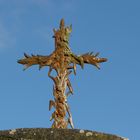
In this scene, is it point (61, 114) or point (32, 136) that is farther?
point (61, 114)

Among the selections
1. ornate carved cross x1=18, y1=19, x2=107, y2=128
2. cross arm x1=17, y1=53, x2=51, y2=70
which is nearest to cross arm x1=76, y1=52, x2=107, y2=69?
ornate carved cross x1=18, y1=19, x2=107, y2=128

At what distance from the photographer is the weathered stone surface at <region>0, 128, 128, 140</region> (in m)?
4.53

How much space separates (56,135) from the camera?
4.55m

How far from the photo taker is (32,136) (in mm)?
4594

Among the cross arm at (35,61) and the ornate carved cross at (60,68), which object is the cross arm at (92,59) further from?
the cross arm at (35,61)

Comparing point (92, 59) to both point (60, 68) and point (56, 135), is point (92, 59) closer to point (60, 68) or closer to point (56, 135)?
point (60, 68)

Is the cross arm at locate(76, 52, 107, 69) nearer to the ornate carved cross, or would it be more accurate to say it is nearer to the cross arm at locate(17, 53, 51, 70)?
the ornate carved cross

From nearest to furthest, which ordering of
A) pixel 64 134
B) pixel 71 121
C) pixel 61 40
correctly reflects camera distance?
pixel 64 134, pixel 71 121, pixel 61 40

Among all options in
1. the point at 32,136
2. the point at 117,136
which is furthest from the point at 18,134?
the point at 117,136

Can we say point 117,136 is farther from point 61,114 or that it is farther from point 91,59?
point 91,59

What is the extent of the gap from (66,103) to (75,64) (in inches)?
46.5

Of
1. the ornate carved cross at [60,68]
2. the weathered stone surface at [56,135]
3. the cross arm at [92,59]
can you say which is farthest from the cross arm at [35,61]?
the weathered stone surface at [56,135]

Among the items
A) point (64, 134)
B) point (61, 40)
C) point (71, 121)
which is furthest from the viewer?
point (61, 40)

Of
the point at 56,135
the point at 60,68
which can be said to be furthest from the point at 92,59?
the point at 56,135
